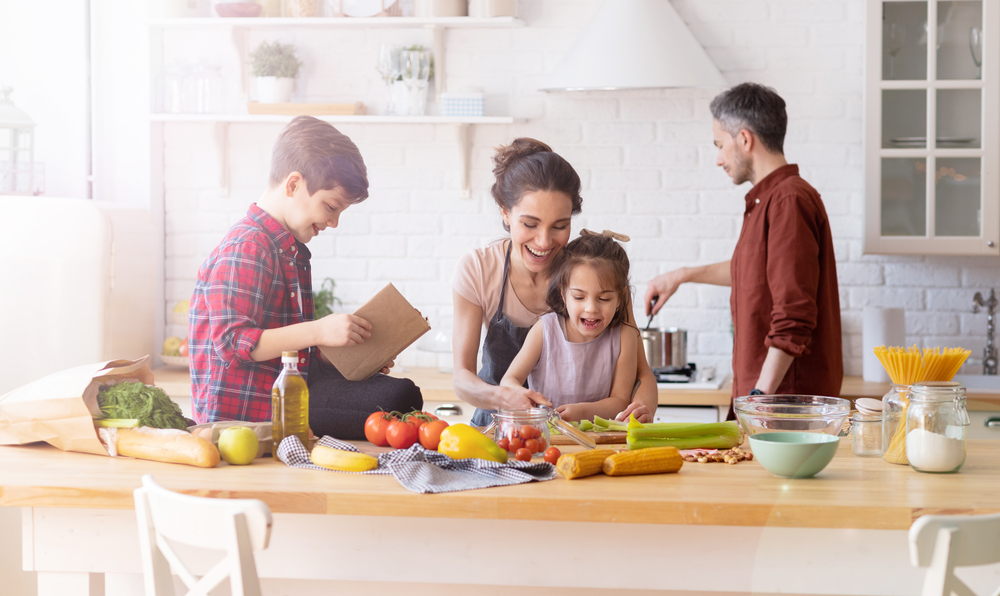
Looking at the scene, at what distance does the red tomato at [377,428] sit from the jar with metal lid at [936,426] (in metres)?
0.90

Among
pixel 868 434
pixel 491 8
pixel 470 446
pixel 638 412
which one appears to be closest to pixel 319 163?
pixel 470 446

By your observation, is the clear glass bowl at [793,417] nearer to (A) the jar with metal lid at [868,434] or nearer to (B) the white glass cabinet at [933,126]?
(A) the jar with metal lid at [868,434]

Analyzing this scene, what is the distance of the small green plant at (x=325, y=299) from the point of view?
3.39m

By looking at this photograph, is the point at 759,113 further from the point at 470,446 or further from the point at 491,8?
the point at 470,446

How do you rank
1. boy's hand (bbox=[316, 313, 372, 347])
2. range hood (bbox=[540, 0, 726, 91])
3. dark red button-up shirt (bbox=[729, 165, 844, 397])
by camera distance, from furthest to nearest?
range hood (bbox=[540, 0, 726, 91]), dark red button-up shirt (bbox=[729, 165, 844, 397]), boy's hand (bbox=[316, 313, 372, 347])

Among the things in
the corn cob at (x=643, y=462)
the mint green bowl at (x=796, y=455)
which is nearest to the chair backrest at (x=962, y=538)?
the mint green bowl at (x=796, y=455)

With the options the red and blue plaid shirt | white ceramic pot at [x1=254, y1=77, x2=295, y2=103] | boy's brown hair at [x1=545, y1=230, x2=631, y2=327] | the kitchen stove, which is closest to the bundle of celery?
boy's brown hair at [x1=545, y1=230, x2=631, y2=327]

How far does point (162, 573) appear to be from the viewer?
1.28 metres

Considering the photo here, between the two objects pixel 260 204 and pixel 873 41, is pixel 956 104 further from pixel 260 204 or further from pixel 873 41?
pixel 260 204

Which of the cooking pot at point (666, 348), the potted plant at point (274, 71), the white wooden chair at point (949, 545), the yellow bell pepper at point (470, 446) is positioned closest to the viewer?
the white wooden chair at point (949, 545)

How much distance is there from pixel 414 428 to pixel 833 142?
7.84 ft

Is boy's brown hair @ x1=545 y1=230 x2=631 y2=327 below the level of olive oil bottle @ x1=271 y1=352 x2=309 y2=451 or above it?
above

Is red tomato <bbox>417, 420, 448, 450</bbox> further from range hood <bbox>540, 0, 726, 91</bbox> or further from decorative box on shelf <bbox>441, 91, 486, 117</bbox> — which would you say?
decorative box on shelf <bbox>441, 91, 486, 117</bbox>

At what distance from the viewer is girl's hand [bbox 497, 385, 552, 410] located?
6.15ft
